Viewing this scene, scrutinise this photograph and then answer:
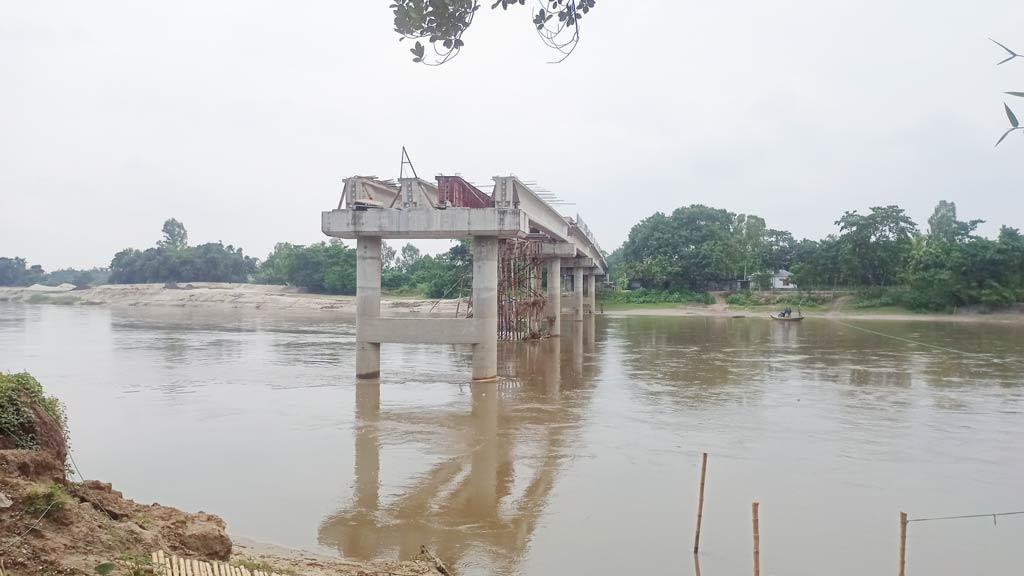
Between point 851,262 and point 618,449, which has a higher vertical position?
point 851,262

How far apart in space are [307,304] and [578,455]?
254 ft

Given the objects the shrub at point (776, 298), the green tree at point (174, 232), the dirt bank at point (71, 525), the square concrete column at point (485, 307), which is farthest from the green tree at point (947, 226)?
the green tree at point (174, 232)

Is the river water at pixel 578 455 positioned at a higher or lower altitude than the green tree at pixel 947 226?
lower

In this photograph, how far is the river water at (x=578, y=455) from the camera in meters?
10.2

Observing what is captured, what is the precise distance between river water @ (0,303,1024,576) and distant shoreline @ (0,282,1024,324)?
109 ft

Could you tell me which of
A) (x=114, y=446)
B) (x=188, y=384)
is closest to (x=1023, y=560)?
(x=114, y=446)

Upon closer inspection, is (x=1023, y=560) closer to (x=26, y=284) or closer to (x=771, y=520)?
(x=771, y=520)

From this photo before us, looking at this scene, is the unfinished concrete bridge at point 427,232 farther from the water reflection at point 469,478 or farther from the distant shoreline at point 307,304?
the distant shoreline at point 307,304

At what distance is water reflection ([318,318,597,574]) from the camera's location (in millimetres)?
10047

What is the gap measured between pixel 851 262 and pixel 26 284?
157492 mm

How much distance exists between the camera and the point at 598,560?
9.63 meters

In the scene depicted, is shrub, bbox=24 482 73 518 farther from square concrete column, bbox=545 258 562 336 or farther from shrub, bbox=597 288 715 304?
shrub, bbox=597 288 715 304

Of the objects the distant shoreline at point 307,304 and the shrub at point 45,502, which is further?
the distant shoreline at point 307,304

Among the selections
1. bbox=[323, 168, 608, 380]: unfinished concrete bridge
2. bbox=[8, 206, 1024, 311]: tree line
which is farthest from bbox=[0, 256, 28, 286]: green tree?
bbox=[323, 168, 608, 380]: unfinished concrete bridge
